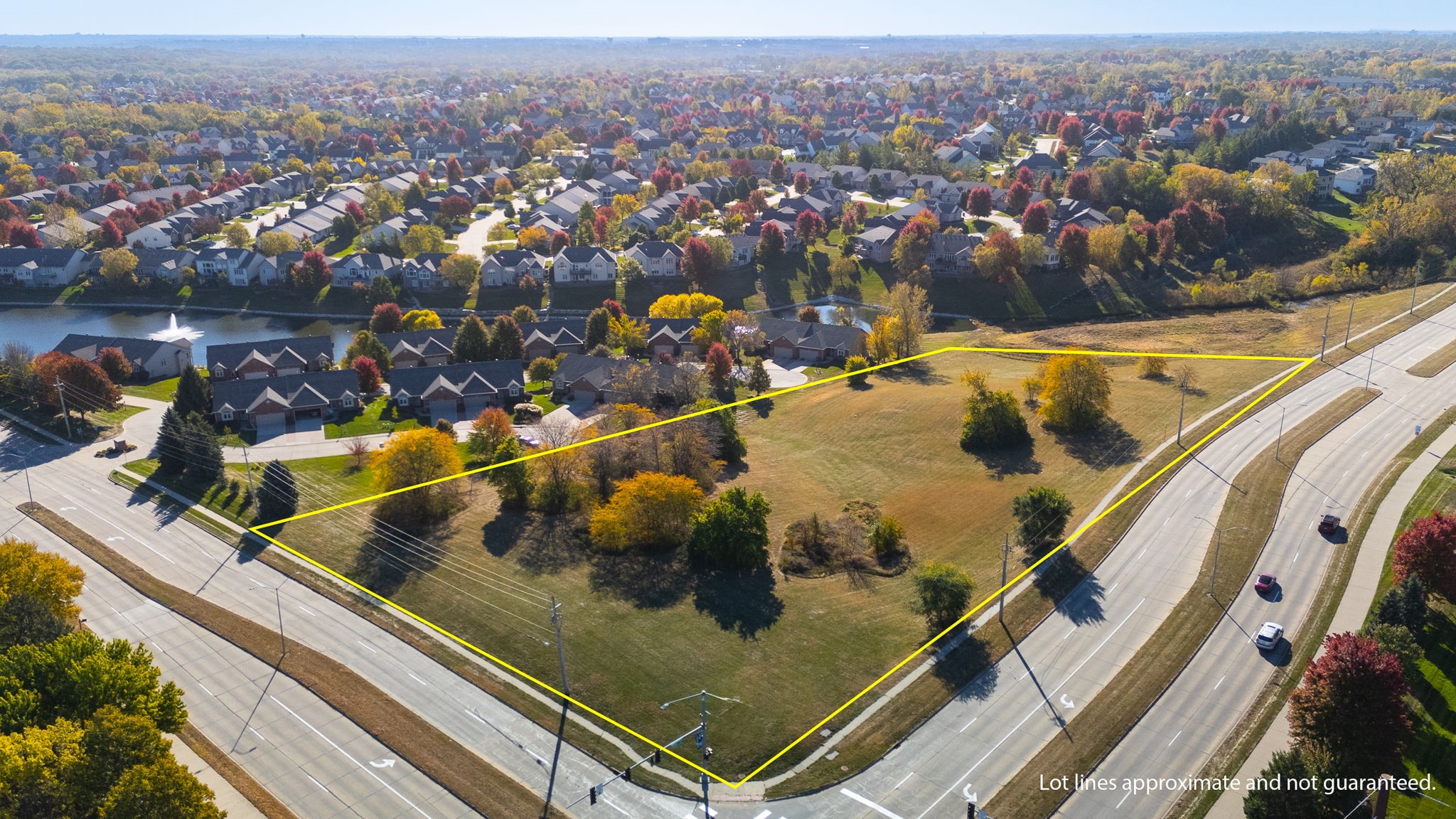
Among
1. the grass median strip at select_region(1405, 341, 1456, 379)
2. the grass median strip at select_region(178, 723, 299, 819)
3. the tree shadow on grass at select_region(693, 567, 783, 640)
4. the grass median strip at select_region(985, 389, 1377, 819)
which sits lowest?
the tree shadow on grass at select_region(693, 567, 783, 640)

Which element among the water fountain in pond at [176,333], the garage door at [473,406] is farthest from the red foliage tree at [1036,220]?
the water fountain in pond at [176,333]

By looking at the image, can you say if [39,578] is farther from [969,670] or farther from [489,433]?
[969,670]

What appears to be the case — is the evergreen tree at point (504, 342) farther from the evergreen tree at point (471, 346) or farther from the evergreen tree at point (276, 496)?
the evergreen tree at point (276, 496)

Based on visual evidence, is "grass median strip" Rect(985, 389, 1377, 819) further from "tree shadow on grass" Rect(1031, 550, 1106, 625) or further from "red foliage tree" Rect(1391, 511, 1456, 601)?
"red foliage tree" Rect(1391, 511, 1456, 601)

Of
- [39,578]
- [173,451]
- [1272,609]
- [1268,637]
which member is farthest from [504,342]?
[1268,637]

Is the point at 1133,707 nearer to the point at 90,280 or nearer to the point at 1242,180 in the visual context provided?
the point at 1242,180

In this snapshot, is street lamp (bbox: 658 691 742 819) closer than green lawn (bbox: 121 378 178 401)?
Yes

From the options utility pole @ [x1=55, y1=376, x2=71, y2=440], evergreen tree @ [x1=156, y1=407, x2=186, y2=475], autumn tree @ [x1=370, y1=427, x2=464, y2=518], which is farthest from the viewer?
utility pole @ [x1=55, y1=376, x2=71, y2=440]

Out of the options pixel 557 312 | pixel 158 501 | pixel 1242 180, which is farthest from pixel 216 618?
pixel 1242 180

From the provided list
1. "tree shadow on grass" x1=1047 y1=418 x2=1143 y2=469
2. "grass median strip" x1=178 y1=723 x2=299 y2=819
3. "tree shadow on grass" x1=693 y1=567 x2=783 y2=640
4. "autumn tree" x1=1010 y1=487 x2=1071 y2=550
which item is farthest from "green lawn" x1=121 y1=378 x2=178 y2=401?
"tree shadow on grass" x1=1047 y1=418 x2=1143 y2=469
